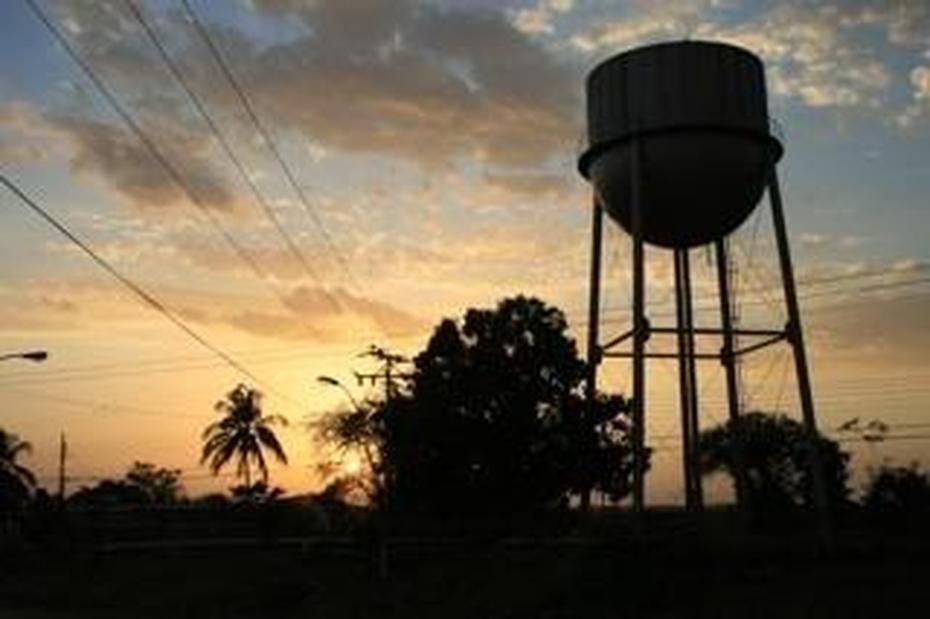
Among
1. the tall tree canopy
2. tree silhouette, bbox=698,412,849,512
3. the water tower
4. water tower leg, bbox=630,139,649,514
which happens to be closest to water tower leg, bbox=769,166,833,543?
the water tower

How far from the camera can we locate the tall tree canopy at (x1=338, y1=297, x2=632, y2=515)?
50.8m

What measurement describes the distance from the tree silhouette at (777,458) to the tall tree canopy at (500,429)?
1299 centimetres

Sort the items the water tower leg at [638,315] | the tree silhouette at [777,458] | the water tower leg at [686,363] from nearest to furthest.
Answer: the water tower leg at [638,315], the water tower leg at [686,363], the tree silhouette at [777,458]

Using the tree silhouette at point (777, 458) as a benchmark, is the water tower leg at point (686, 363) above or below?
below

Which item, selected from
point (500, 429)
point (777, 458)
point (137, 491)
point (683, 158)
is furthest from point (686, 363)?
point (137, 491)

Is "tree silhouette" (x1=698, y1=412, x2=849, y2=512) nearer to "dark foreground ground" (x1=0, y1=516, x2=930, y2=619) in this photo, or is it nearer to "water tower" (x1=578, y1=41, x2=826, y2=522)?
"dark foreground ground" (x1=0, y1=516, x2=930, y2=619)

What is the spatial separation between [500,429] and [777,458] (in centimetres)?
3144

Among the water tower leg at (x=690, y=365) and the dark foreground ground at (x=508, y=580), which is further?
the water tower leg at (x=690, y=365)

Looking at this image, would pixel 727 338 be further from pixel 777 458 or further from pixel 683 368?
pixel 777 458

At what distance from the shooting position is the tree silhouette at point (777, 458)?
223 feet

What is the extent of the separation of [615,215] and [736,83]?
5113 mm

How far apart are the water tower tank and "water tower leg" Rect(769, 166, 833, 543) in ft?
2.77

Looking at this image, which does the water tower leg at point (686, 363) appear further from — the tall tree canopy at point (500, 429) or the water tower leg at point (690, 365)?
the tall tree canopy at point (500, 429)

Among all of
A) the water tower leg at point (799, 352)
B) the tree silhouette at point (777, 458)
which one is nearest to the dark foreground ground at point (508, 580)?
the water tower leg at point (799, 352)
